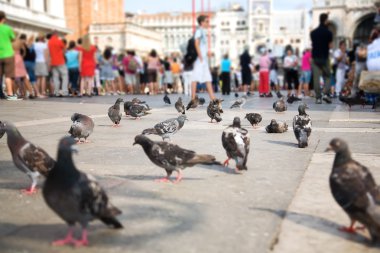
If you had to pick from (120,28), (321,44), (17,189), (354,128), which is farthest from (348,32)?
(17,189)

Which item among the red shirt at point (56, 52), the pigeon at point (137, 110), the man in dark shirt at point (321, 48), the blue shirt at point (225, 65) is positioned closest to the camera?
the pigeon at point (137, 110)

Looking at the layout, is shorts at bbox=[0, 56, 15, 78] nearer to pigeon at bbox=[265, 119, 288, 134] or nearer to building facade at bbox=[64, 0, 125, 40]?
pigeon at bbox=[265, 119, 288, 134]

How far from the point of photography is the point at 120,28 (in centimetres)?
6131

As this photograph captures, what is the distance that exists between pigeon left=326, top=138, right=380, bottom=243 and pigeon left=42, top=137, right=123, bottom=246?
122cm

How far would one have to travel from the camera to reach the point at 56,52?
630 inches

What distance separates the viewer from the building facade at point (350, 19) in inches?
2395

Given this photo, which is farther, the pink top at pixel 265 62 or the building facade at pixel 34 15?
the building facade at pixel 34 15

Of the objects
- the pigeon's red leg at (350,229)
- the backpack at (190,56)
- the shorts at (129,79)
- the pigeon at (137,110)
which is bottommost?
the pigeon's red leg at (350,229)

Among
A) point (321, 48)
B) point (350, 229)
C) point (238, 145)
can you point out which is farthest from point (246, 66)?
point (350, 229)

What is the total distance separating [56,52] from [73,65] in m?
1.72

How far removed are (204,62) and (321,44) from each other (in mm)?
3328

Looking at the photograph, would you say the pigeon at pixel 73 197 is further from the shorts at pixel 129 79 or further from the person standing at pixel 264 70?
the shorts at pixel 129 79

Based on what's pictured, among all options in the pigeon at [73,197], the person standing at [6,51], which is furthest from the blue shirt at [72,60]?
the pigeon at [73,197]

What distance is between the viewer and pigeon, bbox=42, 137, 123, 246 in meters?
2.48
